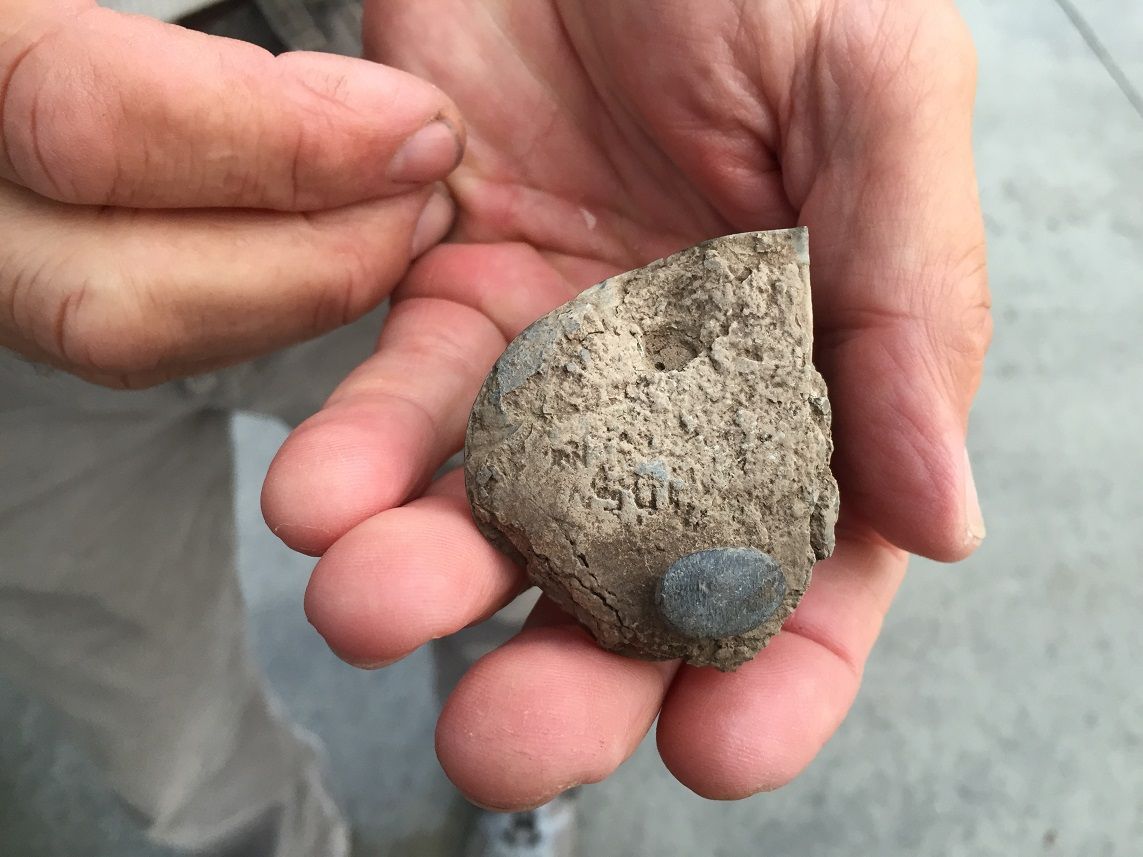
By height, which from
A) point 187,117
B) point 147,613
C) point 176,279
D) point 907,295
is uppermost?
point 187,117

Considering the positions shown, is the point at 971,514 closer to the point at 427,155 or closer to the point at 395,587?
the point at 395,587

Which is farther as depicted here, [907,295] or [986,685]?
[986,685]

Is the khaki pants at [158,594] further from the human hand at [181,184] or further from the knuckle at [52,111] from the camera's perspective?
the knuckle at [52,111]

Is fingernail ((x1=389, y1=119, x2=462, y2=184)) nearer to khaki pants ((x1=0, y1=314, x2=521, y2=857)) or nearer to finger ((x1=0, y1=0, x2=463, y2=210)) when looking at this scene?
finger ((x1=0, y1=0, x2=463, y2=210))

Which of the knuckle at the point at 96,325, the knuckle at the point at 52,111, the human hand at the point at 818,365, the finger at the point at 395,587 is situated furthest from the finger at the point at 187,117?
the finger at the point at 395,587

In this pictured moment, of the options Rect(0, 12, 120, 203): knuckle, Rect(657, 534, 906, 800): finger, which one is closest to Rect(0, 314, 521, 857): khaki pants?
Rect(0, 12, 120, 203): knuckle

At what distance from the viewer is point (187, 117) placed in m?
1.19

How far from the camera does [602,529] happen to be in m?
1.04

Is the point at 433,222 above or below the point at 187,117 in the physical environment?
below

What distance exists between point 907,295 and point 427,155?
721mm

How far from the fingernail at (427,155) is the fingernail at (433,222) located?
0.35 ft

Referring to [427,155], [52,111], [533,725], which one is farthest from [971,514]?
[52,111]

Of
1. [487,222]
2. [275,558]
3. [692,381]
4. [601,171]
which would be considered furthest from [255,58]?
[275,558]

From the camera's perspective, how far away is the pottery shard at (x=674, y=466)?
3.41 feet
